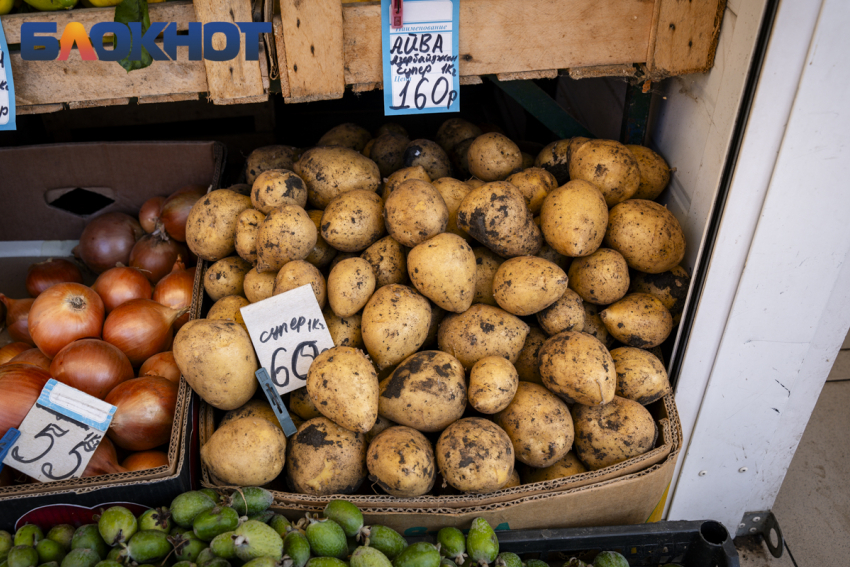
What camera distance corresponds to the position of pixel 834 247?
5.79 ft

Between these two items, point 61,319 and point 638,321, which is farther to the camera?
point 61,319

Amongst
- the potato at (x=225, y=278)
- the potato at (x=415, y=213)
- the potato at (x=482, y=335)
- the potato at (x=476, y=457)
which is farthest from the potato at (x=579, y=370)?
the potato at (x=225, y=278)

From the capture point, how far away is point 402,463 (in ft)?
5.25

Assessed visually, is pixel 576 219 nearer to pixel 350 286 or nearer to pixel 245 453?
pixel 350 286

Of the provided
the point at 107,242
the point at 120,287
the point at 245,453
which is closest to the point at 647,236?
the point at 245,453

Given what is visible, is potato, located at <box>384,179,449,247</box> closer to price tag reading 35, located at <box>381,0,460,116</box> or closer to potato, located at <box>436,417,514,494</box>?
price tag reading 35, located at <box>381,0,460,116</box>

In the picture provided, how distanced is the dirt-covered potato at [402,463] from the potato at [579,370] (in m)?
0.45

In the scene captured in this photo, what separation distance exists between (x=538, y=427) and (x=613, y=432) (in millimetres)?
244

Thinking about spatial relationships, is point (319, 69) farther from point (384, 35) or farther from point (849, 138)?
point (849, 138)

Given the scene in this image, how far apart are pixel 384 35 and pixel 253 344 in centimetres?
109

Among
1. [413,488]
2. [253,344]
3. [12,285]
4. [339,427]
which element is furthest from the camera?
[12,285]

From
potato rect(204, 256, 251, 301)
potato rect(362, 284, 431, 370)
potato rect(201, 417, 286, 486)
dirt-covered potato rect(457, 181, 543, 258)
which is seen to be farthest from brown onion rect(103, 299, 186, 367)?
dirt-covered potato rect(457, 181, 543, 258)

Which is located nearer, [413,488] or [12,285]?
[413,488]

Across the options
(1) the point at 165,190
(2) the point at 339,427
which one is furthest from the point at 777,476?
(1) the point at 165,190
